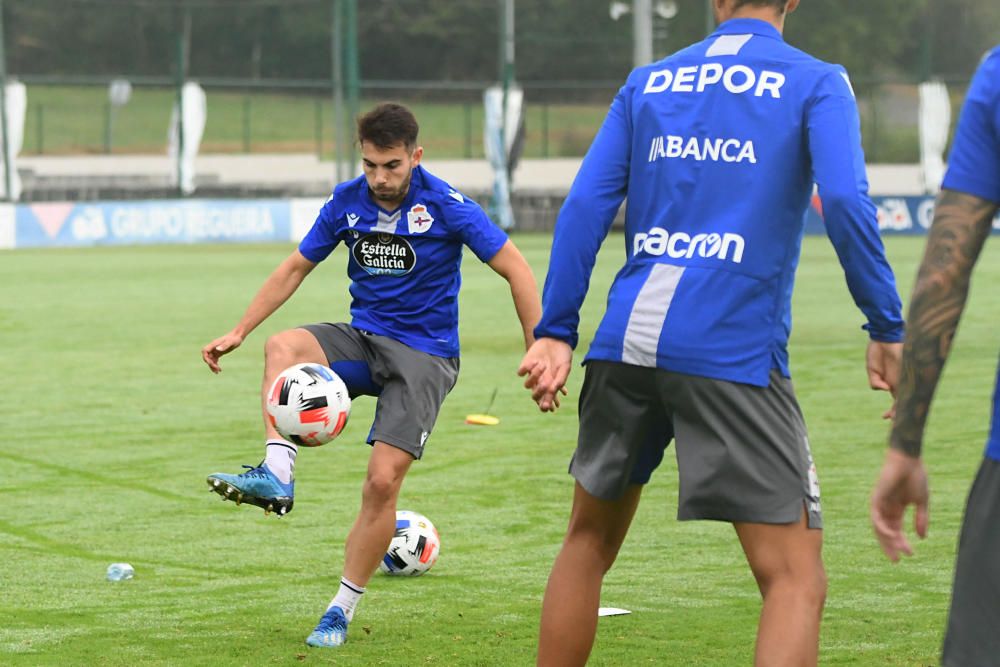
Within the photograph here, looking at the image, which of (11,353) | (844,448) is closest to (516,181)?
(11,353)

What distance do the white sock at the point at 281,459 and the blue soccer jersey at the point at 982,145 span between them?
328cm

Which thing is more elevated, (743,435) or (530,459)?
(743,435)

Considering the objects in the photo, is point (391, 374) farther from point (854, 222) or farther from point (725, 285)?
point (854, 222)

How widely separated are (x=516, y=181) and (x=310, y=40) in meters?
8.47

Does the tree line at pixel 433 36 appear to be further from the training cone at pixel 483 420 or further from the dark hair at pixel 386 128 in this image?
the dark hair at pixel 386 128

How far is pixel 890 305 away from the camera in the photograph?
4.08 meters

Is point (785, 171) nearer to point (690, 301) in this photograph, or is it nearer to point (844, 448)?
point (690, 301)

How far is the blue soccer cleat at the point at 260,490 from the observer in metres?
5.80

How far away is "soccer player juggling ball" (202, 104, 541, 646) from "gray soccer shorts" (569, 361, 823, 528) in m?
1.76

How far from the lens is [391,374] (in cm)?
625

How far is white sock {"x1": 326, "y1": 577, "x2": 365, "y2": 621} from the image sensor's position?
5.95 meters

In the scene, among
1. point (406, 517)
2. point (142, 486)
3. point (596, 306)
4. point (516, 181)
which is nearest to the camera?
point (406, 517)

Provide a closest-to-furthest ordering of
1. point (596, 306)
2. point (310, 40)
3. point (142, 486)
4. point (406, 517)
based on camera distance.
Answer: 1. point (406, 517)
2. point (142, 486)
3. point (596, 306)
4. point (310, 40)

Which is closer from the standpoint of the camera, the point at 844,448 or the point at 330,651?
the point at 330,651
